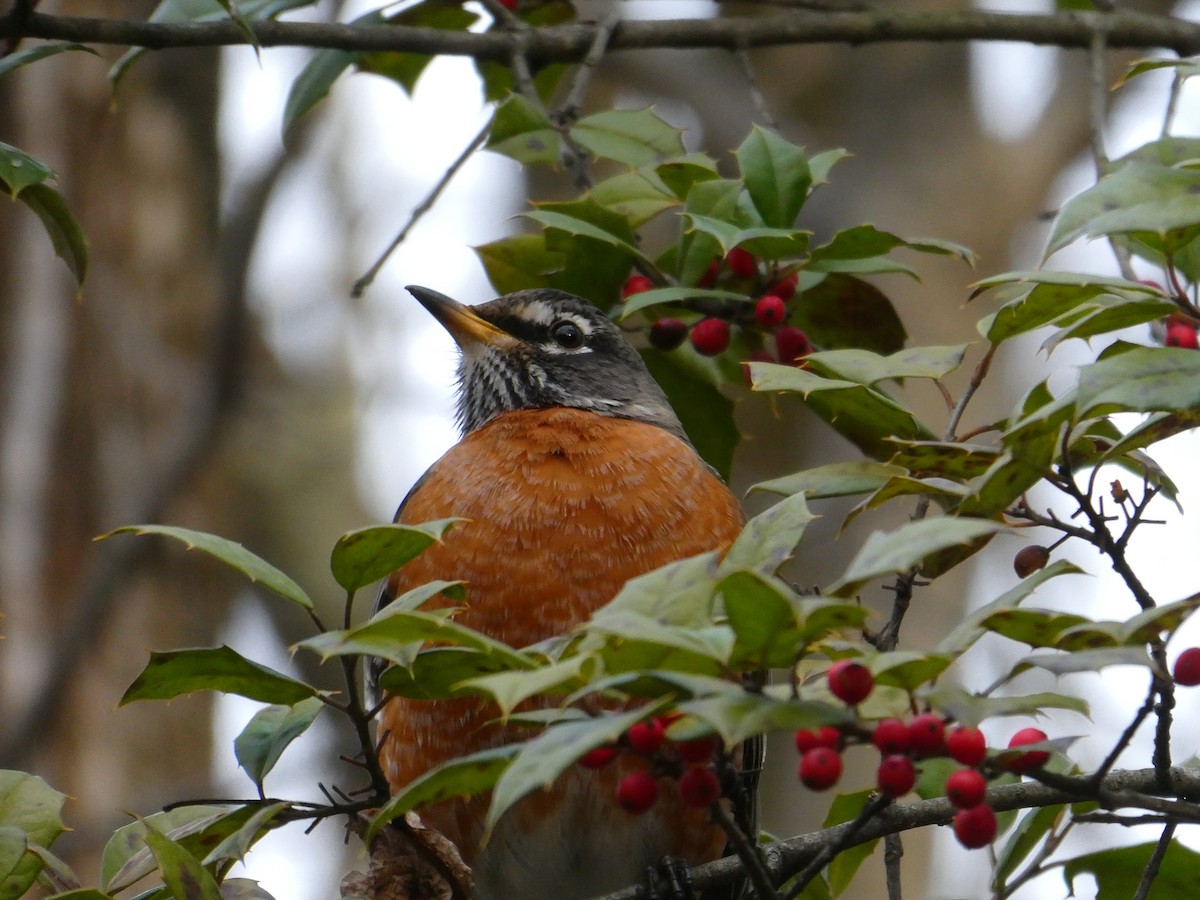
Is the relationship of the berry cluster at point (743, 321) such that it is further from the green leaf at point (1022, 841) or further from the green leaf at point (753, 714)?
the green leaf at point (753, 714)

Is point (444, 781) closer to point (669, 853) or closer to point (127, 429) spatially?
point (669, 853)

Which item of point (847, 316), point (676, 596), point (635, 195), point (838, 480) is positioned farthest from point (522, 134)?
point (676, 596)

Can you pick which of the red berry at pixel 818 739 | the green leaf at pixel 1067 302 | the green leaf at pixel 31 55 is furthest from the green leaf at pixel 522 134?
the red berry at pixel 818 739

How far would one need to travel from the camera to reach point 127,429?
7.23 meters

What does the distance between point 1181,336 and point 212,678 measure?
1863mm

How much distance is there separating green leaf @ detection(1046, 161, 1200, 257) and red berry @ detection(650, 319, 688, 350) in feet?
4.81

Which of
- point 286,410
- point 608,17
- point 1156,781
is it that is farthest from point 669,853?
point 286,410

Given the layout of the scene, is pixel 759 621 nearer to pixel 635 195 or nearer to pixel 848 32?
pixel 635 195

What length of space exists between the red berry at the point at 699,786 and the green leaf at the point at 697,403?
1.83 m

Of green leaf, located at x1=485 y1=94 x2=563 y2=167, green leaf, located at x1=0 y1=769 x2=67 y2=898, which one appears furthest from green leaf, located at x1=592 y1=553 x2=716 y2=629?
green leaf, located at x1=485 y1=94 x2=563 y2=167

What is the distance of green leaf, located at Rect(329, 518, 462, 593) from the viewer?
1940mm

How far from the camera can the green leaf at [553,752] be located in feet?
4.80

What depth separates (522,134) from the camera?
3.57 meters

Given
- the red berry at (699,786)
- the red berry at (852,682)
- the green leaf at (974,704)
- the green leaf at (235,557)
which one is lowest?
the red berry at (699,786)
